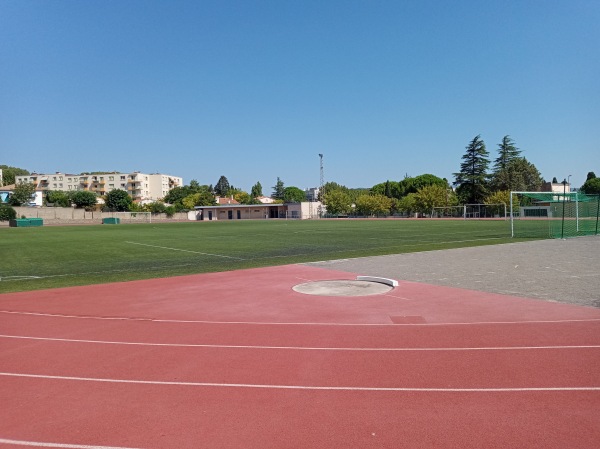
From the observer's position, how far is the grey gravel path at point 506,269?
11.6 m

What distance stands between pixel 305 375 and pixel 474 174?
318ft

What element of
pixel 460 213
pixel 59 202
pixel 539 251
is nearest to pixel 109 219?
pixel 59 202

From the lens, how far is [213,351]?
707 cm

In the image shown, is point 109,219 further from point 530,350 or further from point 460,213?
point 530,350

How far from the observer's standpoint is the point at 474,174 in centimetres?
9481

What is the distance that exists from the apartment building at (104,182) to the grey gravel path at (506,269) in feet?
449

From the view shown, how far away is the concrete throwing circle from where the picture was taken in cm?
1183

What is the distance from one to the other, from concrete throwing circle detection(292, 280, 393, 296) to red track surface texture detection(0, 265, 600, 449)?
135 centimetres

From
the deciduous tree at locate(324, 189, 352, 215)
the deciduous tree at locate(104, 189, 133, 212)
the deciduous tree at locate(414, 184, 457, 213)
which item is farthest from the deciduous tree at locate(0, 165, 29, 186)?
the deciduous tree at locate(414, 184, 457, 213)

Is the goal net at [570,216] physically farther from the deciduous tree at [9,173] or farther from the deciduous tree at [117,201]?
the deciduous tree at [9,173]

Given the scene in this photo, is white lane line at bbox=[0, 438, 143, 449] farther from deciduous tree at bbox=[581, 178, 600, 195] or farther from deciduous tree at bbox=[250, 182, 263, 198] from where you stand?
deciduous tree at bbox=[250, 182, 263, 198]

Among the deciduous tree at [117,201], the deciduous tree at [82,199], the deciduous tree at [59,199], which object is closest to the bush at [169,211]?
the deciduous tree at [117,201]

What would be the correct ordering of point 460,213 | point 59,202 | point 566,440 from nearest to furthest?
point 566,440 < point 460,213 < point 59,202

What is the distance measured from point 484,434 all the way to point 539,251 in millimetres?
19562
